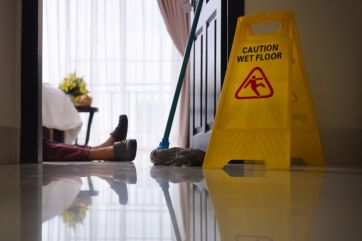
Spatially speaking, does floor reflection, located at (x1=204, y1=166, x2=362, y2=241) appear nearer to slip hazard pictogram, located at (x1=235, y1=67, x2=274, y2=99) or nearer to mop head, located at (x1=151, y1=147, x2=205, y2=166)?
slip hazard pictogram, located at (x1=235, y1=67, x2=274, y2=99)

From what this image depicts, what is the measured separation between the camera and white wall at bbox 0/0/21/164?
6.79ft

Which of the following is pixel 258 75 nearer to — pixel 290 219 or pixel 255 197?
pixel 255 197

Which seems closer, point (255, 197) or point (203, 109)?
point (255, 197)

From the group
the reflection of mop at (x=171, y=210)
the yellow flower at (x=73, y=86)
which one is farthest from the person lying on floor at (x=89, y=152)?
the yellow flower at (x=73, y=86)

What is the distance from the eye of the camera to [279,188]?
0.95 metres

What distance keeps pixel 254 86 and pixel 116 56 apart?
397 cm

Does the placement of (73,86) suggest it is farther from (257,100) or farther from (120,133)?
(257,100)

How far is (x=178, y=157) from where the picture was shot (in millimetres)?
1974

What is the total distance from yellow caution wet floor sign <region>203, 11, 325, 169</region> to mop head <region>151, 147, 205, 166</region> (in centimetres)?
22

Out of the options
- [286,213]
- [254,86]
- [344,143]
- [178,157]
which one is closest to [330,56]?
[344,143]

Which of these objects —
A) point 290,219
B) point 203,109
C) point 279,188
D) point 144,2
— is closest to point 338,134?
point 203,109

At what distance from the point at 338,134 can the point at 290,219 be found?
1866mm

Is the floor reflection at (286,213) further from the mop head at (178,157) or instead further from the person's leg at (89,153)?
the person's leg at (89,153)

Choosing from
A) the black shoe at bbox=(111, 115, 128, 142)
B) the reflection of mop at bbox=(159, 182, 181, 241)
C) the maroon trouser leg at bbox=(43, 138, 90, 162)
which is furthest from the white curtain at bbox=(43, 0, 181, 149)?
the reflection of mop at bbox=(159, 182, 181, 241)
